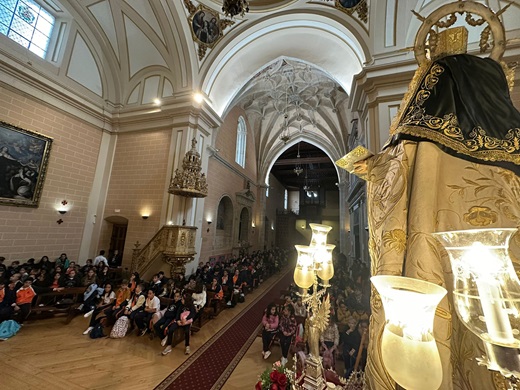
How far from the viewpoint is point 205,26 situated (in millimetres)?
7766

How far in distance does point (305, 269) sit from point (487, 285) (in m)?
1.32

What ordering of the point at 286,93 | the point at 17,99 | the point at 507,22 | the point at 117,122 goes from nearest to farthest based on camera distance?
the point at 507,22 < the point at 17,99 < the point at 117,122 < the point at 286,93

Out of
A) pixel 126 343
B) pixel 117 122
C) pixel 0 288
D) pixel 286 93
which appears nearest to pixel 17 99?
pixel 117 122

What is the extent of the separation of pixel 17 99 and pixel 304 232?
21.6m

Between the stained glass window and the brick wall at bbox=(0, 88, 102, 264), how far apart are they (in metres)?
1.78

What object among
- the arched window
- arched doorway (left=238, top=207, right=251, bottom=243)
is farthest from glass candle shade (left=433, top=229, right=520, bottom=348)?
arched doorway (left=238, top=207, right=251, bottom=243)

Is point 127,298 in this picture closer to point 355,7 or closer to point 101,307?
point 101,307

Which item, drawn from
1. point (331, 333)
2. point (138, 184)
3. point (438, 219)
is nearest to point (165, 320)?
point (331, 333)

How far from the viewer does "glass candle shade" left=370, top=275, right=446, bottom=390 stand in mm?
568

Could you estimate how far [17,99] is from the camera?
6141 millimetres

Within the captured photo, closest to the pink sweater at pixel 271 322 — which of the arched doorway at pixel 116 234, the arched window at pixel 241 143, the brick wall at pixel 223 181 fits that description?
the brick wall at pixel 223 181

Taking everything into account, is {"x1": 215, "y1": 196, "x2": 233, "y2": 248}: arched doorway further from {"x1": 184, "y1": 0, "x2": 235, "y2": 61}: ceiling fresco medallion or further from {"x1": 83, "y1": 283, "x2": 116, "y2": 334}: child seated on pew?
{"x1": 184, "y1": 0, "x2": 235, "y2": 61}: ceiling fresco medallion

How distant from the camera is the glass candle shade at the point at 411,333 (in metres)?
0.57

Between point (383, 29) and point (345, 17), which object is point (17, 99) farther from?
point (383, 29)
